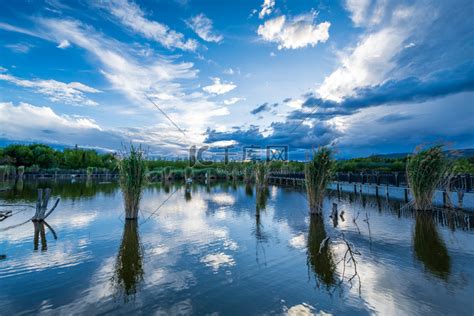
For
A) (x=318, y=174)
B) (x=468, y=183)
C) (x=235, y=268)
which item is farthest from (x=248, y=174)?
(x=235, y=268)

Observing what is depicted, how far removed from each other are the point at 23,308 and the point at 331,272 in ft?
14.8

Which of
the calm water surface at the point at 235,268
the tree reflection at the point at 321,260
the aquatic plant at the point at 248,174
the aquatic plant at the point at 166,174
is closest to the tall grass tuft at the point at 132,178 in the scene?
the calm water surface at the point at 235,268

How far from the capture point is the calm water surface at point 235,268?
3482 mm

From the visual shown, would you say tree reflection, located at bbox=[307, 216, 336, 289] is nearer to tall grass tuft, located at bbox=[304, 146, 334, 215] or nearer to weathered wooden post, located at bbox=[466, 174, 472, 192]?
tall grass tuft, located at bbox=[304, 146, 334, 215]

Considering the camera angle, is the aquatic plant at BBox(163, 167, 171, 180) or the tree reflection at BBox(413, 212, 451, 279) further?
the aquatic plant at BBox(163, 167, 171, 180)

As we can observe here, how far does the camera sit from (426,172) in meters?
9.92

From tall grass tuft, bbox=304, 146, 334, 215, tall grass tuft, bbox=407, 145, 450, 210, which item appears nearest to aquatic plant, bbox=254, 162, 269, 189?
tall grass tuft, bbox=304, 146, 334, 215

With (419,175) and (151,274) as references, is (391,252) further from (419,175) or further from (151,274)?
(419,175)

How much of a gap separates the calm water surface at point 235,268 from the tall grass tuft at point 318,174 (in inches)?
62.4

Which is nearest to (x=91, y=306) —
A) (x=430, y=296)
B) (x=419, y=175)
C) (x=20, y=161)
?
(x=430, y=296)

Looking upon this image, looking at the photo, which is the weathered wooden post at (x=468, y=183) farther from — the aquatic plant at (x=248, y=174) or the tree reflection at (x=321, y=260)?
the aquatic plant at (x=248, y=174)

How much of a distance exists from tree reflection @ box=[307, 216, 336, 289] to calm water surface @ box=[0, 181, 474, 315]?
20mm

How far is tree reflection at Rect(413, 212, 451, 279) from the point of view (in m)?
4.62

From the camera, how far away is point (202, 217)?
9.82 m
